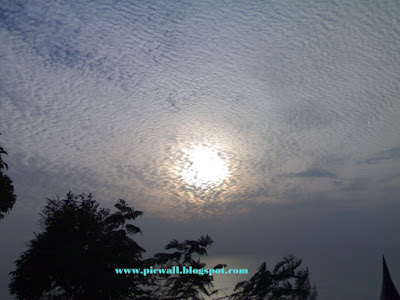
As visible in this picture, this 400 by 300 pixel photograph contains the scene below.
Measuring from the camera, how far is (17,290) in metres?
15.7

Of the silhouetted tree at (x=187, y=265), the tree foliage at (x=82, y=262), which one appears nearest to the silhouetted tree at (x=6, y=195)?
the tree foliage at (x=82, y=262)

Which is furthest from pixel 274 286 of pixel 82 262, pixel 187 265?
pixel 82 262

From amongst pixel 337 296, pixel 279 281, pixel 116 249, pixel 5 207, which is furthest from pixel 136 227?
pixel 337 296

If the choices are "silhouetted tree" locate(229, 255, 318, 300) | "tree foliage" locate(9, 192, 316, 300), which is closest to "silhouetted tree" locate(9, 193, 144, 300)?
"tree foliage" locate(9, 192, 316, 300)

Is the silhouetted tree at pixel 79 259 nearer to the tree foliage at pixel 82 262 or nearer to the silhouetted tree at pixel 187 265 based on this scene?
the tree foliage at pixel 82 262

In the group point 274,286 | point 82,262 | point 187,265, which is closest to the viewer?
point 274,286

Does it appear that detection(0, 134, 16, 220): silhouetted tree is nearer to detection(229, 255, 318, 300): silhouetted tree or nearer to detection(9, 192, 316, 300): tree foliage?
detection(9, 192, 316, 300): tree foliage

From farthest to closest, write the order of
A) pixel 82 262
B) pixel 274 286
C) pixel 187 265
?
1. pixel 82 262
2. pixel 187 265
3. pixel 274 286

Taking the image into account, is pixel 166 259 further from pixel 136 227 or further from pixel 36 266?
→ pixel 36 266

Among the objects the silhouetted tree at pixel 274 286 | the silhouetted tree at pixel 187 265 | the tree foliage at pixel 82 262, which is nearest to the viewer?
the silhouetted tree at pixel 274 286

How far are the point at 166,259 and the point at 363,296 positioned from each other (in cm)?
15553

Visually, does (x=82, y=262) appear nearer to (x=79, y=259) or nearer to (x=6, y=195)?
(x=79, y=259)

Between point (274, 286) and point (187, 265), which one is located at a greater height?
point (187, 265)

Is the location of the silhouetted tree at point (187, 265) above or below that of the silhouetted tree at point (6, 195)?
below
